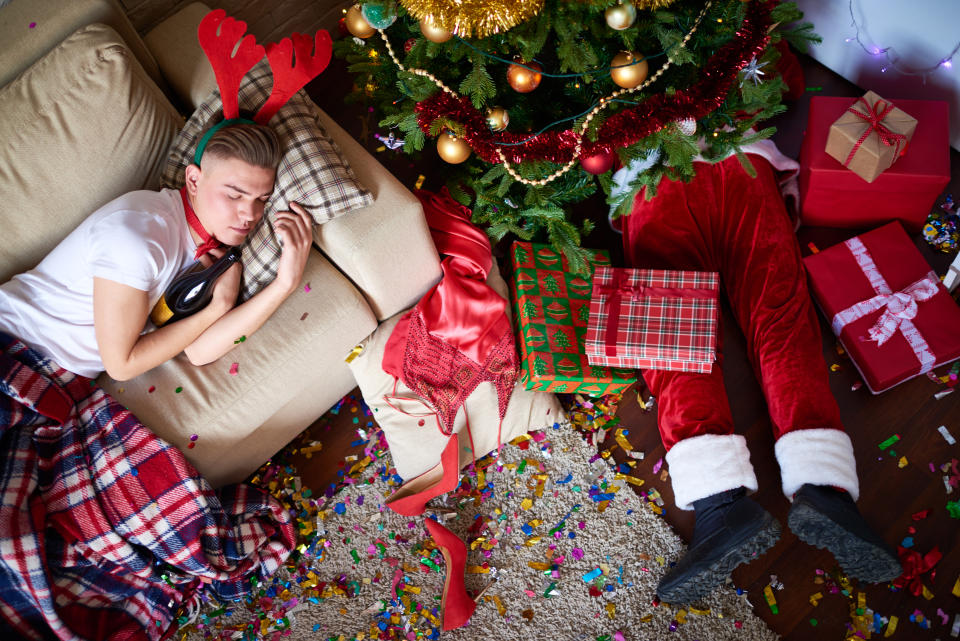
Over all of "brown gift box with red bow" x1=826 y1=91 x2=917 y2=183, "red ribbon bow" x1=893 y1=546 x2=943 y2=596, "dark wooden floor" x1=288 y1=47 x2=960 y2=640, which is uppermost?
"brown gift box with red bow" x1=826 y1=91 x2=917 y2=183

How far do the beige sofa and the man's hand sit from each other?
2.9 inches

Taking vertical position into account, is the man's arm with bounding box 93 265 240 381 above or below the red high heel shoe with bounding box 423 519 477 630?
above

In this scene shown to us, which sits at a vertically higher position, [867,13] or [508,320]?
[867,13]

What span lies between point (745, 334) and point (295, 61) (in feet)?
5.13

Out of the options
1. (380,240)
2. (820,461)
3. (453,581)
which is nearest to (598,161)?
(380,240)

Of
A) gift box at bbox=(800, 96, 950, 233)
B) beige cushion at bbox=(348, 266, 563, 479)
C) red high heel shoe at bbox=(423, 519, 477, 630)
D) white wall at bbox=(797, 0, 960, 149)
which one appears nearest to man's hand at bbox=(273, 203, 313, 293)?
beige cushion at bbox=(348, 266, 563, 479)

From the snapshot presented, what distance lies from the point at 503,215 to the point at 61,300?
127cm

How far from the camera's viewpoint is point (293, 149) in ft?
6.12

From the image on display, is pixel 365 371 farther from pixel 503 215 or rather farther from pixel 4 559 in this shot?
pixel 4 559

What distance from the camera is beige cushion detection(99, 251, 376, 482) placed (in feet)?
6.29

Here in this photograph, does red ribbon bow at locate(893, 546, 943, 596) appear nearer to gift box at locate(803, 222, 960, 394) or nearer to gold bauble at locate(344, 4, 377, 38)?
gift box at locate(803, 222, 960, 394)

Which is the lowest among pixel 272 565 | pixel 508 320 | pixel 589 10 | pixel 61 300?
pixel 272 565

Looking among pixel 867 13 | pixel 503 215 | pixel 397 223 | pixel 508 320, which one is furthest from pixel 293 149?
pixel 867 13

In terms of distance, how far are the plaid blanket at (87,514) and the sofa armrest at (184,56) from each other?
912 millimetres
